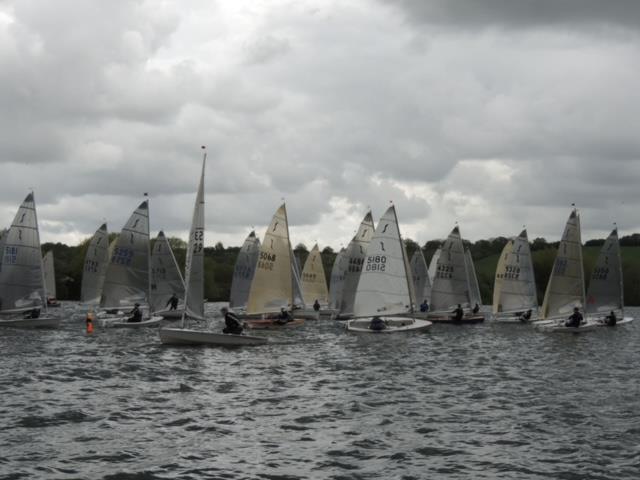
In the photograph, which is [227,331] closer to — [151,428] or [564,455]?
[151,428]

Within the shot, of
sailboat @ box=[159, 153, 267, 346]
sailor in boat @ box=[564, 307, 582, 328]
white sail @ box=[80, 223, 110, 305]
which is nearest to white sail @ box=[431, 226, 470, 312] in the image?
sailor in boat @ box=[564, 307, 582, 328]

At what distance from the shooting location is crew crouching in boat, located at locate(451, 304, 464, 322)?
59.7 meters

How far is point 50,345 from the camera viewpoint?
40750 millimetres

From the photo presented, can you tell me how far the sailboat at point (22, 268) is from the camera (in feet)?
158

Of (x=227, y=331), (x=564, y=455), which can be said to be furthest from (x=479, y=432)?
(x=227, y=331)

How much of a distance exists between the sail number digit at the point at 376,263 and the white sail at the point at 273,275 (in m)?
5.22

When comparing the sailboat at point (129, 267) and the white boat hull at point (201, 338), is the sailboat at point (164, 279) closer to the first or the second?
the sailboat at point (129, 267)

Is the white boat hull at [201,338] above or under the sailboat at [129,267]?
under

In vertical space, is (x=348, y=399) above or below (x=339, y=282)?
below

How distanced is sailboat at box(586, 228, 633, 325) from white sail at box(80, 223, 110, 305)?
3973cm

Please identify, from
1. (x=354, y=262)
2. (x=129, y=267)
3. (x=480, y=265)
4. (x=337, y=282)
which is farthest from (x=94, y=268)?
(x=480, y=265)

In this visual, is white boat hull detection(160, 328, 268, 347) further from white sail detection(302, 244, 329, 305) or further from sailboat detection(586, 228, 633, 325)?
white sail detection(302, 244, 329, 305)

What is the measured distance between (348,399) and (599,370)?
13.1 metres

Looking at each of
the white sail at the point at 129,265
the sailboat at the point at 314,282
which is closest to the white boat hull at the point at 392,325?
the white sail at the point at 129,265
